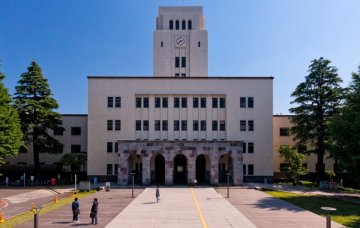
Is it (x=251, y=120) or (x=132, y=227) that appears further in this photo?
(x=251, y=120)

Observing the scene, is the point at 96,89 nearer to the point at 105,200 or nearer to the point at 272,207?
the point at 105,200

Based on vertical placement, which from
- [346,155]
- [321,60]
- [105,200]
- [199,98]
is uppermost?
[321,60]

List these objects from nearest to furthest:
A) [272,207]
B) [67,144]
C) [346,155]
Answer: [272,207], [346,155], [67,144]

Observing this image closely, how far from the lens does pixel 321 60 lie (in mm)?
50688

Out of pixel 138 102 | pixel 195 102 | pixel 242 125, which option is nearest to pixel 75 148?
pixel 138 102

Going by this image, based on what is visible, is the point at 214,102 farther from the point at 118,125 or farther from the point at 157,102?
the point at 118,125

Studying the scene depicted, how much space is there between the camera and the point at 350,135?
35.2 m

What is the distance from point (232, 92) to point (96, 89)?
21029 millimetres

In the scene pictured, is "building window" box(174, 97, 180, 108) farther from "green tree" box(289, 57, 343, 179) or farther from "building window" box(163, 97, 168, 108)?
"green tree" box(289, 57, 343, 179)

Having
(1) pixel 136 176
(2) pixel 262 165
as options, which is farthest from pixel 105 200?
(2) pixel 262 165

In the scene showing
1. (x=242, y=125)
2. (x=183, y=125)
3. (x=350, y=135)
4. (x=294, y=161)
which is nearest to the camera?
(x=350, y=135)

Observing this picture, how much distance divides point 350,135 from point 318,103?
16.4m

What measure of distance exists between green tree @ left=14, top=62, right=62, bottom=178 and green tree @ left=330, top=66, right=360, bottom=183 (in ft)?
128

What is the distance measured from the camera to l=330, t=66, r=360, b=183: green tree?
111ft
